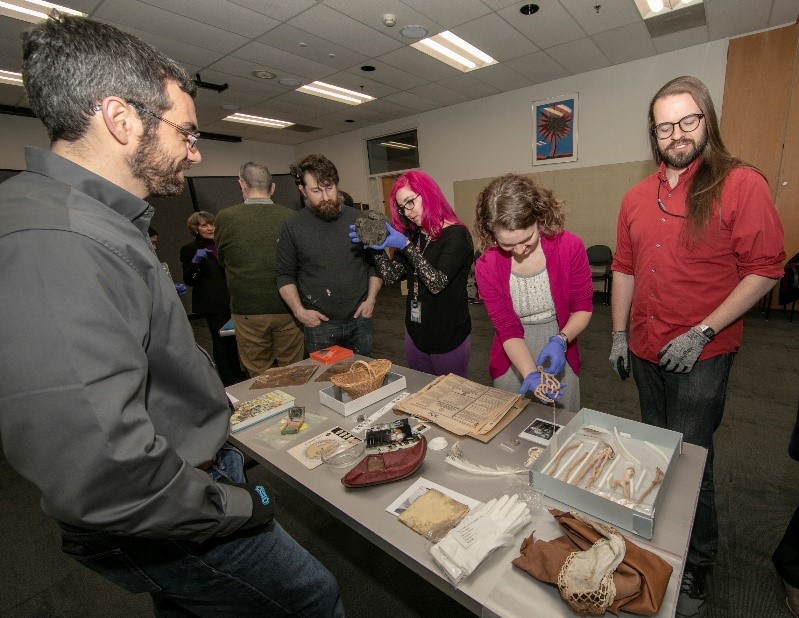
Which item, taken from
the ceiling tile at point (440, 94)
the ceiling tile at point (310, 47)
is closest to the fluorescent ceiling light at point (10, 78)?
the ceiling tile at point (310, 47)

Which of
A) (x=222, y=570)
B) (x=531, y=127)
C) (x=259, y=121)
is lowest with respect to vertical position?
(x=222, y=570)

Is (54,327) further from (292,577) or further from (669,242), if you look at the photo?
(669,242)

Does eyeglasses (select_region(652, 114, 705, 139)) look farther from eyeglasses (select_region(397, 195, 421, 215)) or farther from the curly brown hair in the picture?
eyeglasses (select_region(397, 195, 421, 215))

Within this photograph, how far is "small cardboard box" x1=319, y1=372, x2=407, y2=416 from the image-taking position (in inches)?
52.9

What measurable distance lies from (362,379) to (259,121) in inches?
273

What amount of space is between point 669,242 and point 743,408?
2122 mm

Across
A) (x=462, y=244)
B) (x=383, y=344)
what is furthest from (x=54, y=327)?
(x=383, y=344)

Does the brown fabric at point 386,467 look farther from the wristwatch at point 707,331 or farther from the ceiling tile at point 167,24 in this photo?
the ceiling tile at point 167,24

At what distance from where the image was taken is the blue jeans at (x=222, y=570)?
2.47ft

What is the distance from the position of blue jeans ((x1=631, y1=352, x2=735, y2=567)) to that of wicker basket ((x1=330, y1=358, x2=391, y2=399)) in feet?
3.14

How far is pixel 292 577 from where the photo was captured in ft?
2.94

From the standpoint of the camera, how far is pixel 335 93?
219 inches

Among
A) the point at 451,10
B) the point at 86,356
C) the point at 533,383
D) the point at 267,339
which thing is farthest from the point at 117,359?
the point at 451,10

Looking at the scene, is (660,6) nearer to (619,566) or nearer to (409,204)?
(409,204)
